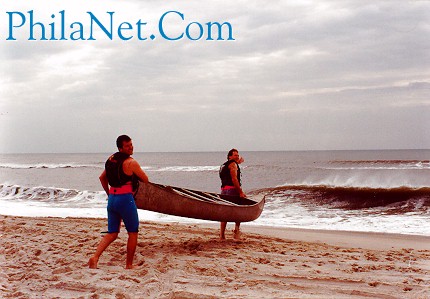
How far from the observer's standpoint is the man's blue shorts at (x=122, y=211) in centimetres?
502

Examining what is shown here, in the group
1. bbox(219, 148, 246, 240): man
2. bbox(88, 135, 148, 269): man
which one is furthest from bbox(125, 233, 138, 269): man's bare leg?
bbox(219, 148, 246, 240): man

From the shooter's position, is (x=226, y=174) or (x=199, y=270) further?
(x=226, y=174)

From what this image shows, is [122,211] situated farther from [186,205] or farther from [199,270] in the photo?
[186,205]

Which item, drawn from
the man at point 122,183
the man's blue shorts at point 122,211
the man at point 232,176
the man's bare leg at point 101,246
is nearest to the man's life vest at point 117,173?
the man at point 122,183

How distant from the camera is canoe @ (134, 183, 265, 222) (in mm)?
6039

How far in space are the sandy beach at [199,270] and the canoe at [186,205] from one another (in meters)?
0.44

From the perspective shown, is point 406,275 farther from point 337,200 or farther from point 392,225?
point 337,200

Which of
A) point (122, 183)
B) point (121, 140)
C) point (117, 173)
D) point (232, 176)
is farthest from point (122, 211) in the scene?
point (232, 176)

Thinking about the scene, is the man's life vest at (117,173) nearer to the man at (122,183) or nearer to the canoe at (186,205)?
the man at (122,183)

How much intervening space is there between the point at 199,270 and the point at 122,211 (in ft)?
3.57

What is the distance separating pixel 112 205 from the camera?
16.6 feet

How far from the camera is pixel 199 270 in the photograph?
17.5 feet

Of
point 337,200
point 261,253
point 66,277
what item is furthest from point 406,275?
point 337,200

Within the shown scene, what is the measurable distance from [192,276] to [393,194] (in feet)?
48.2
